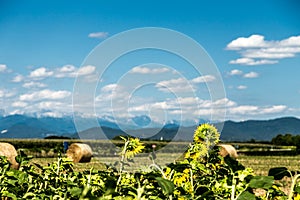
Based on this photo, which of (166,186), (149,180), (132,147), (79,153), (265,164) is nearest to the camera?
(166,186)

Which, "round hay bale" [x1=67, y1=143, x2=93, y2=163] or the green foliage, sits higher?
the green foliage

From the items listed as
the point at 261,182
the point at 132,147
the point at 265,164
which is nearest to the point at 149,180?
the point at 132,147

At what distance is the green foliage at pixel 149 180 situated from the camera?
1623mm

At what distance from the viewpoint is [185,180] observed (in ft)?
7.93

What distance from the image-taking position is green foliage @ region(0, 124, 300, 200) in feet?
5.33

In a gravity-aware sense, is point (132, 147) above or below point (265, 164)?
above

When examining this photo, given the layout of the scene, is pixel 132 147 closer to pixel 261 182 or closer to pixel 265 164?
pixel 261 182

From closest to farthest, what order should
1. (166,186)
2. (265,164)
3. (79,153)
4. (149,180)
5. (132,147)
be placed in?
(166,186) < (149,180) < (132,147) < (265,164) < (79,153)

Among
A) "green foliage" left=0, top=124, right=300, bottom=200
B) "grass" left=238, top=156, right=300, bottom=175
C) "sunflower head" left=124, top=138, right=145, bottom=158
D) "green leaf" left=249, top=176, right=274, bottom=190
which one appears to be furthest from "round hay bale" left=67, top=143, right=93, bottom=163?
"green leaf" left=249, top=176, right=274, bottom=190

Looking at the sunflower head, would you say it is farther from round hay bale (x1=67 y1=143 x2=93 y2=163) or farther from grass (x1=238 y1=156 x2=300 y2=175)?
round hay bale (x1=67 y1=143 x2=93 y2=163)

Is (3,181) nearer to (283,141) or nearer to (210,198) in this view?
(210,198)

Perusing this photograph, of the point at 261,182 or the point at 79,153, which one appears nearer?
the point at 261,182

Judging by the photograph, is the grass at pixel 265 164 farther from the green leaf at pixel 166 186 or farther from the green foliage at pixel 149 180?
the green leaf at pixel 166 186

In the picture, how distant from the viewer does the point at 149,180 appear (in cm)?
212
